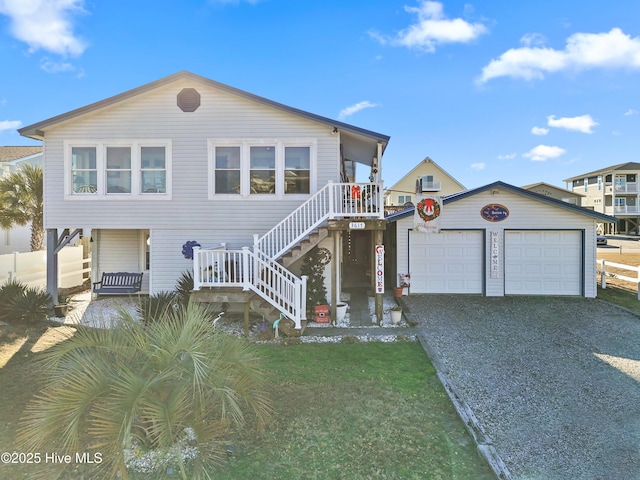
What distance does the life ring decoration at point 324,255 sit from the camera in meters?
10.5

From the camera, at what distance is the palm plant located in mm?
3223

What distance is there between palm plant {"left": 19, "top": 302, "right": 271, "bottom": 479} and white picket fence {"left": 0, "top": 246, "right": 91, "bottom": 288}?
9.61 metres

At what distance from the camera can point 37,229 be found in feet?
53.7

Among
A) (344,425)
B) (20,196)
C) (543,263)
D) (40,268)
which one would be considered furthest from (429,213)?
(20,196)

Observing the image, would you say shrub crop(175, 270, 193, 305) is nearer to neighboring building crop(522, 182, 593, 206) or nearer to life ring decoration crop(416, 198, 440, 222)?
life ring decoration crop(416, 198, 440, 222)

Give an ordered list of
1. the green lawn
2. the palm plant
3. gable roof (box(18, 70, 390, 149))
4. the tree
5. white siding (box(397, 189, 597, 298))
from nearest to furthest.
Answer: the palm plant, the green lawn, gable roof (box(18, 70, 390, 149)), white siding (box(397, 189, 597, 298)), the tree

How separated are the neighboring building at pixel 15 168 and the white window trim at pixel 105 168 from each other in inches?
524

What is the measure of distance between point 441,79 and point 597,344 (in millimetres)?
11514

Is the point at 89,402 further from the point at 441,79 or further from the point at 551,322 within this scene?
the point at 441,79

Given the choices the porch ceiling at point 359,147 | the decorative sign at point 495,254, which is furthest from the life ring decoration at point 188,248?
the decorative sign at point 495,254

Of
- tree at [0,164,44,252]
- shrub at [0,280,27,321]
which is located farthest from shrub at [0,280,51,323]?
tree at [0,164,44,252]

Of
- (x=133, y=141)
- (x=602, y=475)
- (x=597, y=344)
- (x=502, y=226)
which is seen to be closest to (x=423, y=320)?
(x=597, y=344)

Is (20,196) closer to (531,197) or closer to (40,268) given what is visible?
(40,268)

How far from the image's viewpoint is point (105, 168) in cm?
1081
